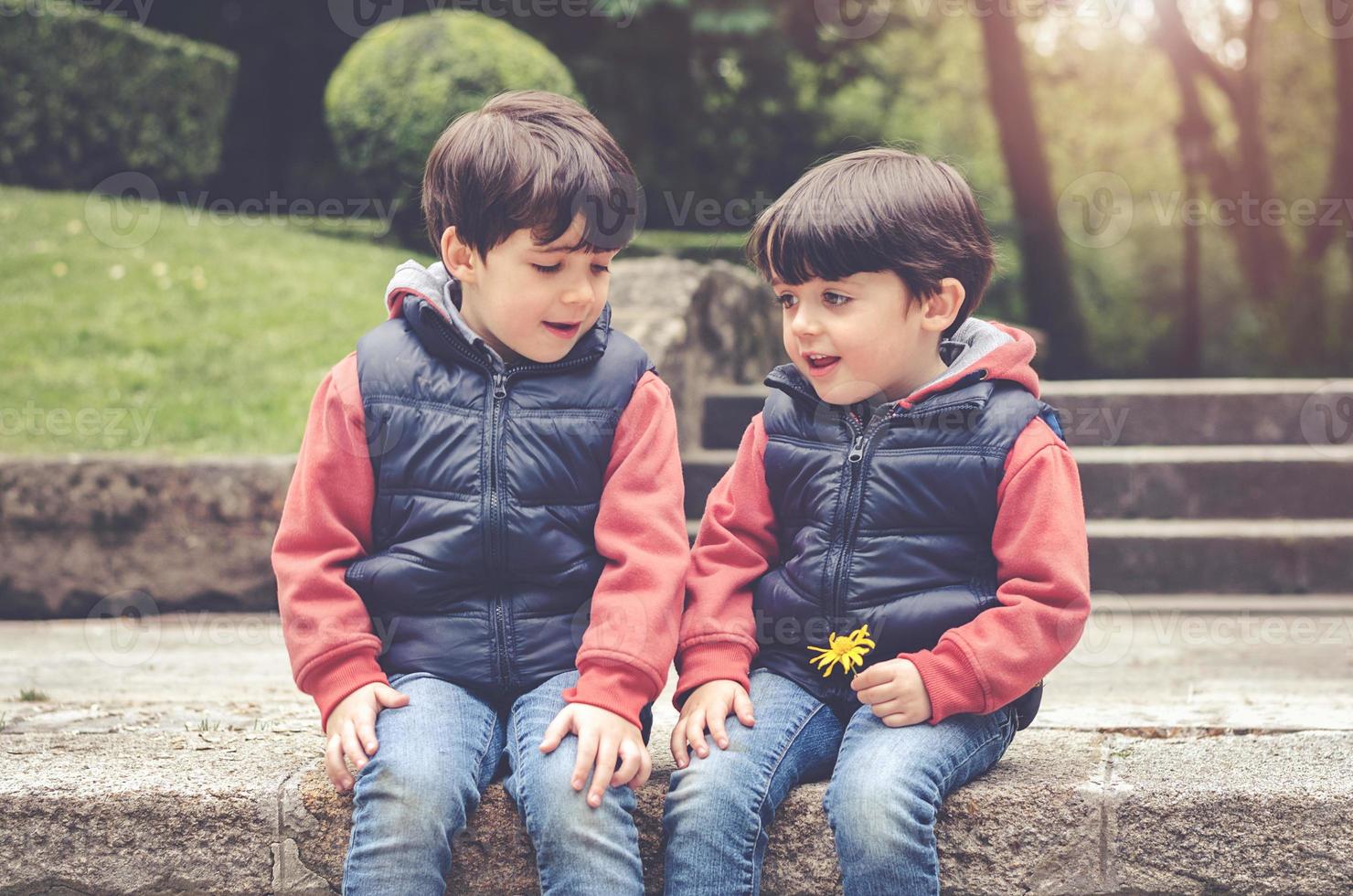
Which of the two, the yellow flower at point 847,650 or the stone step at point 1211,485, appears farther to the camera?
the stone step at point 1211,485

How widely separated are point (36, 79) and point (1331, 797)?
901cm

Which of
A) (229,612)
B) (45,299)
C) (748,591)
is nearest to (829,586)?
(748,591)

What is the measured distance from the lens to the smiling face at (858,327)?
2.08 metres

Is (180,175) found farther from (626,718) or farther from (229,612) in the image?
(626,718)

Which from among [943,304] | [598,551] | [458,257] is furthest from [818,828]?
[458,257]

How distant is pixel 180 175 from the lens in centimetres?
938

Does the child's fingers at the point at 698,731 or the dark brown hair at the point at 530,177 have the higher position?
the dark brown hair at the point at 530,177

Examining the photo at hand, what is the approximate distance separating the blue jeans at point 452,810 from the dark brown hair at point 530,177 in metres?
0.82

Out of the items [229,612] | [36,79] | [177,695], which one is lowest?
[229,612]
